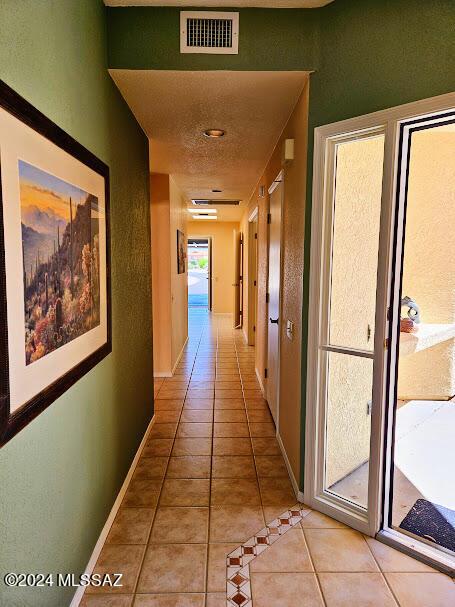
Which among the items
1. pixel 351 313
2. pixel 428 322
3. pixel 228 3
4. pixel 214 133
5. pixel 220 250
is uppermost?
pixel 228 3

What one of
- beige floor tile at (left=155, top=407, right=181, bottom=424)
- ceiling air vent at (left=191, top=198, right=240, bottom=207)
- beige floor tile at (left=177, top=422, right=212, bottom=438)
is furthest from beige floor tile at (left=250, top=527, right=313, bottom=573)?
ceiling air vent at (left=191, top=198, right=240, bottom=207)

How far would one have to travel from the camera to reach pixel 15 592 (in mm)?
1108

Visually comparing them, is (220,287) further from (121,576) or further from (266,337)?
(121,576)

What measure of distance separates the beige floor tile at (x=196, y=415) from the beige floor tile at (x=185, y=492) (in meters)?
0.92

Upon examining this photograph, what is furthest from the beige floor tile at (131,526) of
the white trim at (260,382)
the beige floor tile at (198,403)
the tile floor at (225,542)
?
the white trim at (260,382)

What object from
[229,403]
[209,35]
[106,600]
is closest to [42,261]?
[106,600]

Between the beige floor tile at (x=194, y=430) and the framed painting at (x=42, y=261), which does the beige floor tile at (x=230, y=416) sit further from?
the framed painting at (x=42, y=261)

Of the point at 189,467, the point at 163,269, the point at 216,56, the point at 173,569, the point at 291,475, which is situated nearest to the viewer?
the point at 173,569

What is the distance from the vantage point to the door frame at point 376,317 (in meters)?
1.80

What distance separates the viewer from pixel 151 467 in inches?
105

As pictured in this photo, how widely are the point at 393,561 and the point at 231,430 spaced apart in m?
1.61

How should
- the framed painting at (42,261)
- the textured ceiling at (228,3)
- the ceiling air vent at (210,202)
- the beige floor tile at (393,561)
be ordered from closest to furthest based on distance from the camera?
the framed painting at (42,261) → the beige floor tile at (393,561) → the textured ceiling at (228,3) → the ceiling air vent at (210,202)

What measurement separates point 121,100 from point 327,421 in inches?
86.7

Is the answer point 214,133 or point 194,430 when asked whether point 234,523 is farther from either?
point 214,133
